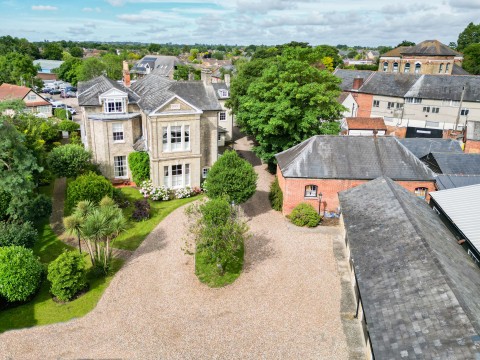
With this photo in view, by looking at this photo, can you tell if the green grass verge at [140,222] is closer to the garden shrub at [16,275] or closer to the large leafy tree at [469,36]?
the garden shrub at [16,275]

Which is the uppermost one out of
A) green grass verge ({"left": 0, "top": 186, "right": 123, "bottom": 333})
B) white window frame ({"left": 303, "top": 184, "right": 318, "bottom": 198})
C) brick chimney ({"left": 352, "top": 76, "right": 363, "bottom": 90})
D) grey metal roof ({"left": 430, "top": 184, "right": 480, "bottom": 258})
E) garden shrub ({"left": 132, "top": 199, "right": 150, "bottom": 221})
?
brick chimney ({"left": 352, "top": 76, "right": 363, "bottom": 90})

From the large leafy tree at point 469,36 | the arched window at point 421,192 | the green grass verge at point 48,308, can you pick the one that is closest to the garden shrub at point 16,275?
the green grass verge at point 48,308

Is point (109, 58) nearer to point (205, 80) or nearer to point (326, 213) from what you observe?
point (205, 80)

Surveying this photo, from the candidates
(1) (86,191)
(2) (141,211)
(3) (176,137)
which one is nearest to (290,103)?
(3) (176,137)

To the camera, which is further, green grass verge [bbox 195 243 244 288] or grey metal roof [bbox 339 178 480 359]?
green grass verge [bbox 195 243 244 288]

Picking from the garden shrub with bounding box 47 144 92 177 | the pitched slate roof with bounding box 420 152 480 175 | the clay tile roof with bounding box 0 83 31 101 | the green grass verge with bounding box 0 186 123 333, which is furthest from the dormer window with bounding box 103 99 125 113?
the clay tile roof with bounding box 0 83 31 101

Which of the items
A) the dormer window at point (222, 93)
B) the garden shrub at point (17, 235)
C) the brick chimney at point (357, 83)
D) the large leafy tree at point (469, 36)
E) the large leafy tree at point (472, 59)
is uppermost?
the large leafy tree at point (469, 36)

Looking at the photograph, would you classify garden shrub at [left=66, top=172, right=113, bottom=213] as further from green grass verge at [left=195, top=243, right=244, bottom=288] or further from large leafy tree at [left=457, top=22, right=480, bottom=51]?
large leafy tree at [left=457, top=22, right=480, bottom=51]
